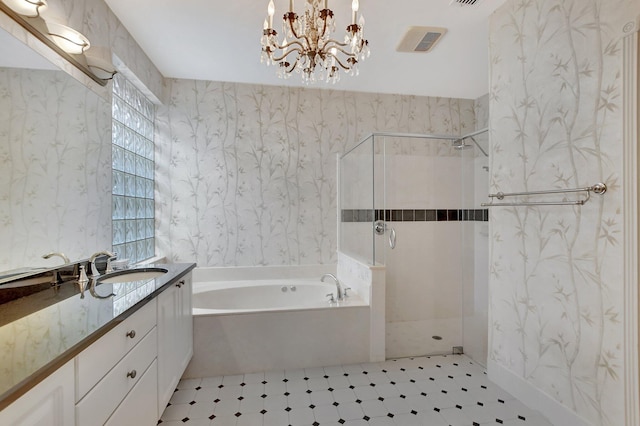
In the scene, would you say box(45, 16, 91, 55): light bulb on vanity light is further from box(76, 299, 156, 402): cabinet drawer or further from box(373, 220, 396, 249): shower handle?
box(373, 220, 396, 249): shower handle

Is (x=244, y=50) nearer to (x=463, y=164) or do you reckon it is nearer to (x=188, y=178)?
(x=188, y=178)

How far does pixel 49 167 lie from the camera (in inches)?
58.5

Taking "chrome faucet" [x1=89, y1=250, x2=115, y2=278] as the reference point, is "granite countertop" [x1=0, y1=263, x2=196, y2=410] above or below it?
below

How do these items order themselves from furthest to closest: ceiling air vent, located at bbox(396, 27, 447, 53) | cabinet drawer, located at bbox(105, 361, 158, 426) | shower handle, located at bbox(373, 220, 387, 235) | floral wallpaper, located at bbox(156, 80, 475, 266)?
floral wallpaper, located at bbox(156, 80, 475, 266) → shower handle, located at bbox(373, 220, 387, 235) → ceiling air vent, located at bbox(396, 27, 447, 53) → cabinet drawer, located at bbox(105, 361, 158, 426)

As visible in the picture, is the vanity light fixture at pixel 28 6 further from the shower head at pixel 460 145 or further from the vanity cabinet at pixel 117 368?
the shower head at pixel 460 145

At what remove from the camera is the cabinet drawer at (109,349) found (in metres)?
0.91

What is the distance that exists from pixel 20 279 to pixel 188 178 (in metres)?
1.88

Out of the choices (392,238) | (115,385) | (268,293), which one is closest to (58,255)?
(115,385)

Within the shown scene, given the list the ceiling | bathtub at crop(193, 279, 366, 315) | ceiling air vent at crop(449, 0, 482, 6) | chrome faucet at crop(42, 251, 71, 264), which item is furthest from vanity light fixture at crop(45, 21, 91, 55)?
ceiling air vent at crop(449, 0, 482, 6)

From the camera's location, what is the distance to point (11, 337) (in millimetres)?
861

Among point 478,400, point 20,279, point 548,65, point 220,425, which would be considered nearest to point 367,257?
point 478,400

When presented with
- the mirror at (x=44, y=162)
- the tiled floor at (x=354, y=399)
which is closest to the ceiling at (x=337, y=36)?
the mirror at (x=44, y=162)

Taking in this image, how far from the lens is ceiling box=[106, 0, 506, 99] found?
1941 mm

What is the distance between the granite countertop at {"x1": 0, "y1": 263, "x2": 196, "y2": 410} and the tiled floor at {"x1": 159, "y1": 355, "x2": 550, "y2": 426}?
902 mm
